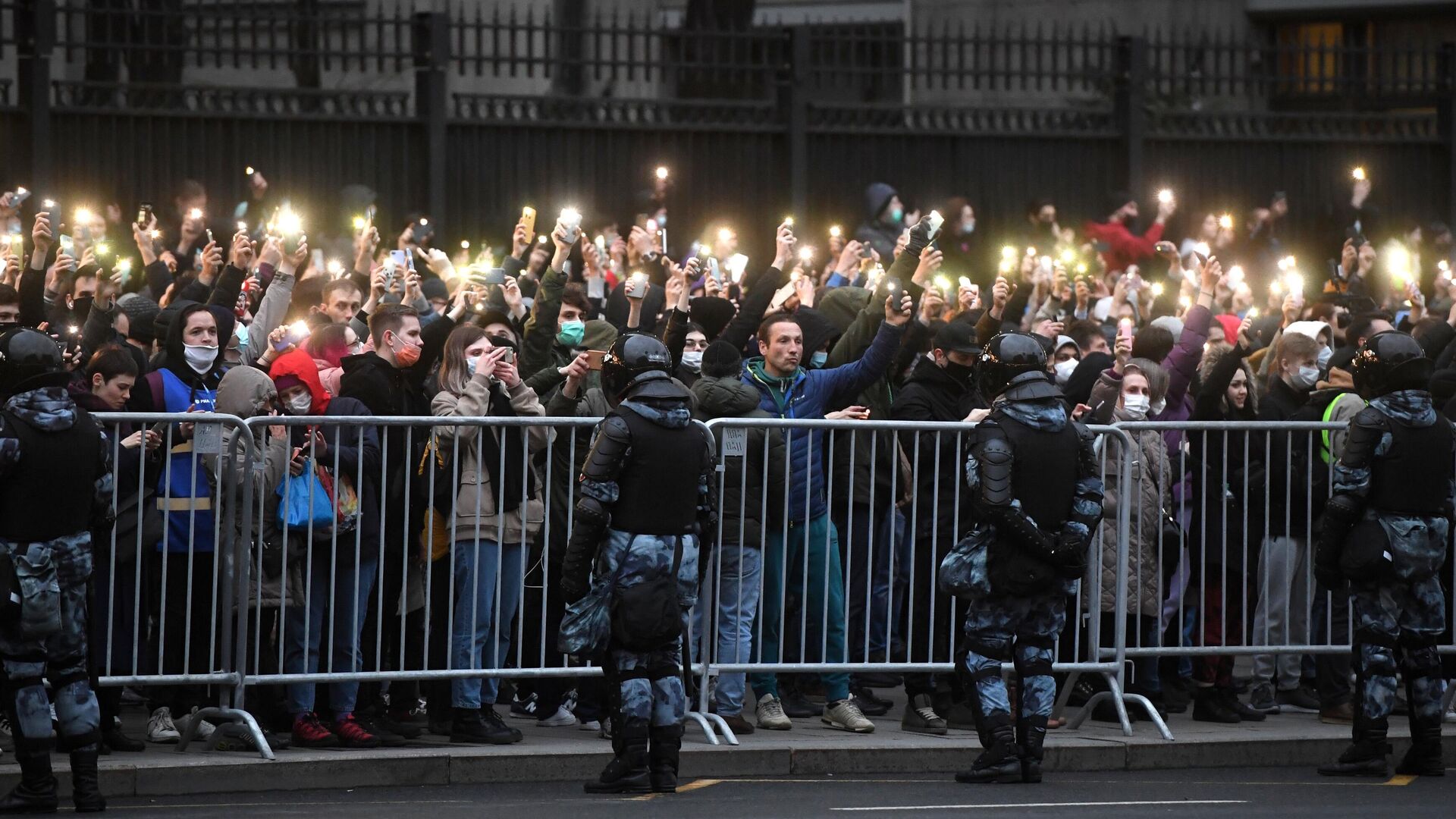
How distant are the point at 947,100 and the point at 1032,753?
41.7 feet

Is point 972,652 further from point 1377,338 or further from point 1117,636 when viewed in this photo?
point 1377,338

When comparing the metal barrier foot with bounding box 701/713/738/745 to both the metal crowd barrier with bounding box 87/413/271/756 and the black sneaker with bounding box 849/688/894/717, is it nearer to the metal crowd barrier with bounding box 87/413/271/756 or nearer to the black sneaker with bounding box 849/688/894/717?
the black sneaker with bounding box 849/688/894/717

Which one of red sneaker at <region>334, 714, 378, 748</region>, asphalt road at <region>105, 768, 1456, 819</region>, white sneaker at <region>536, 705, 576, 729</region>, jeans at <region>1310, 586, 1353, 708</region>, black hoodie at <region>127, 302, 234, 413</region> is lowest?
asphalt road at <region>105, 768, 1456, 819</region>

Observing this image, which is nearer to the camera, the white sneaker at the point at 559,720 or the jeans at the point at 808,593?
the jeans at the point at 808,593

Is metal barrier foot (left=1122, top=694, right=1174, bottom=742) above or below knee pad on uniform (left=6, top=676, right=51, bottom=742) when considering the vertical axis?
below

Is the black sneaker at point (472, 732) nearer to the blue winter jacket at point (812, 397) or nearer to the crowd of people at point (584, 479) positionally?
the crowd of people at point (584, 479)

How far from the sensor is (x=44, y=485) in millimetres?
8617

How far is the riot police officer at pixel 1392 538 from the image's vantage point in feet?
32.9

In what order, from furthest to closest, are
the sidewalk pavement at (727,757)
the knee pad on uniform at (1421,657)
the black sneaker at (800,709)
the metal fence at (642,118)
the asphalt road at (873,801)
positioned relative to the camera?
the metal fence at (642,118), the black sneaker at (800,709), the knee pad on uniform at (1421,657), the sidewalk pavement at (727,757), the asphalt road at (873,801)

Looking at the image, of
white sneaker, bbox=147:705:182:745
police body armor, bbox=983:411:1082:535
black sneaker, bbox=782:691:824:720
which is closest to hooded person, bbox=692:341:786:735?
black sneaker, bbox=782:691:824:720

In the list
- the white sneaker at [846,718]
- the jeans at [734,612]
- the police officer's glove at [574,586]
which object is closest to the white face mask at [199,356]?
the police officer's glove at [574,586]

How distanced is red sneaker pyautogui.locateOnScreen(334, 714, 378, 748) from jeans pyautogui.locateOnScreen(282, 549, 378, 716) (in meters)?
0.04

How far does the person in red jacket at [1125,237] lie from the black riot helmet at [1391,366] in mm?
8458

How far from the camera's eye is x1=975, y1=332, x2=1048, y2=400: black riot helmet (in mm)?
9617
